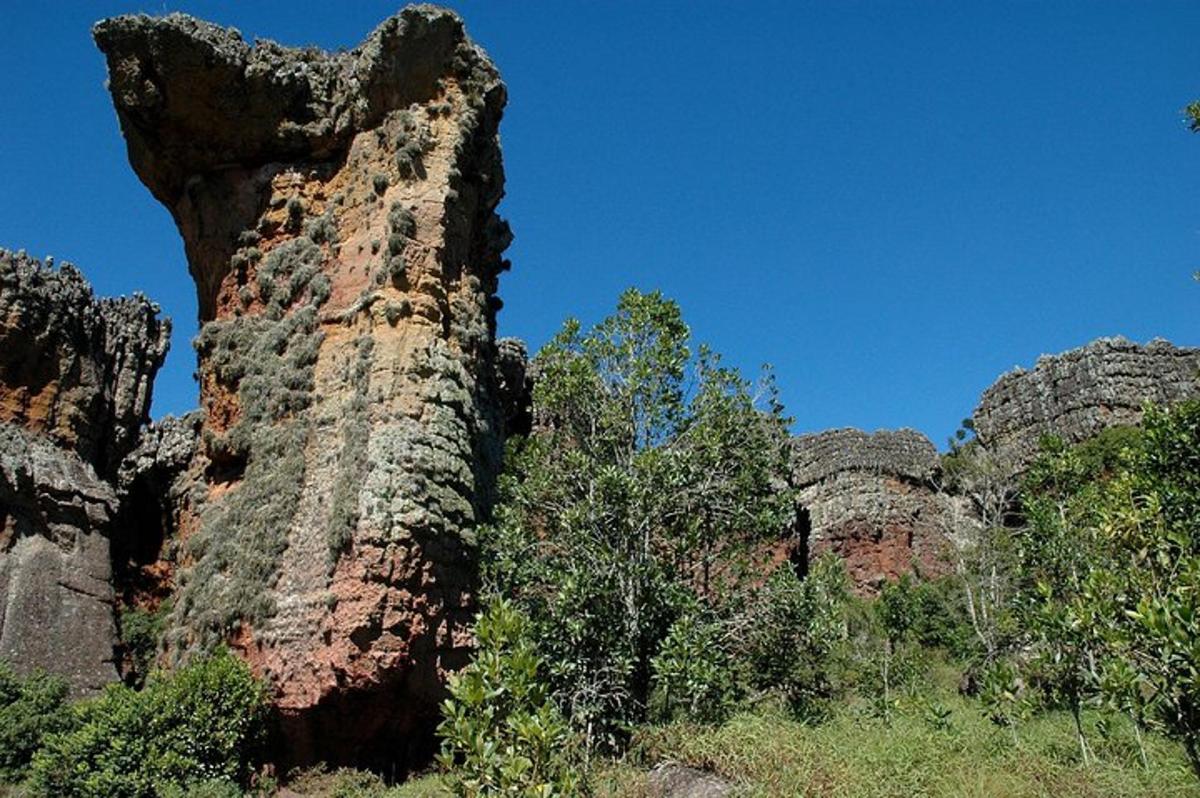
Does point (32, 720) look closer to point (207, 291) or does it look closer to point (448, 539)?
point (448, 539)

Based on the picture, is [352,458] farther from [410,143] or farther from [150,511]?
[150,511]

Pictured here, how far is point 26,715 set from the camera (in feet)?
44.3

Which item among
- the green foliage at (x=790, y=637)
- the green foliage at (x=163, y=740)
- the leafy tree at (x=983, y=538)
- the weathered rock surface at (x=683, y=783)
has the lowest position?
the weathered rock surface at (x=683, y=783)

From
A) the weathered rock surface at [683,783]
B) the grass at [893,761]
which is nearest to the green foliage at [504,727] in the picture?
the weathered rock surface at [683,783]

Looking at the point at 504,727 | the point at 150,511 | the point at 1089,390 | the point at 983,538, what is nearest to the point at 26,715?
the point at 150,511

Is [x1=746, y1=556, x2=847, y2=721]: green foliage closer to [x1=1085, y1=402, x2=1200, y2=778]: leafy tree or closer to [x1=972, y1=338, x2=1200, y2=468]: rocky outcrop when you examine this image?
[x1=1085, y1=402, x2=1200, y2=778]: leafy tree

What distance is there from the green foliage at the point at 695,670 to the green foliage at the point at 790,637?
26.1 inches

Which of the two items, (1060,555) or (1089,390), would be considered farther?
(1089,390)

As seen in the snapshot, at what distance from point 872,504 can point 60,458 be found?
25160 mm

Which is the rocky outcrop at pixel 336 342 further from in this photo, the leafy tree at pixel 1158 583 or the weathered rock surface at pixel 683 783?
the leafy tree at pixel 1158 583

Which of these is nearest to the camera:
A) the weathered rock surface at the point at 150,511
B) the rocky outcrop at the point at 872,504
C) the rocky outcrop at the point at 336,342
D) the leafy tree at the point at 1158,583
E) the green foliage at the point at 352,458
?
the leafy tree at the point at 1158,583

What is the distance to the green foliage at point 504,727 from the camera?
7.14 meters

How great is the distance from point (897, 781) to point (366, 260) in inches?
425

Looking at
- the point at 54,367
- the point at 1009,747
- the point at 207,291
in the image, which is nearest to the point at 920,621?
the point at 1009,747
